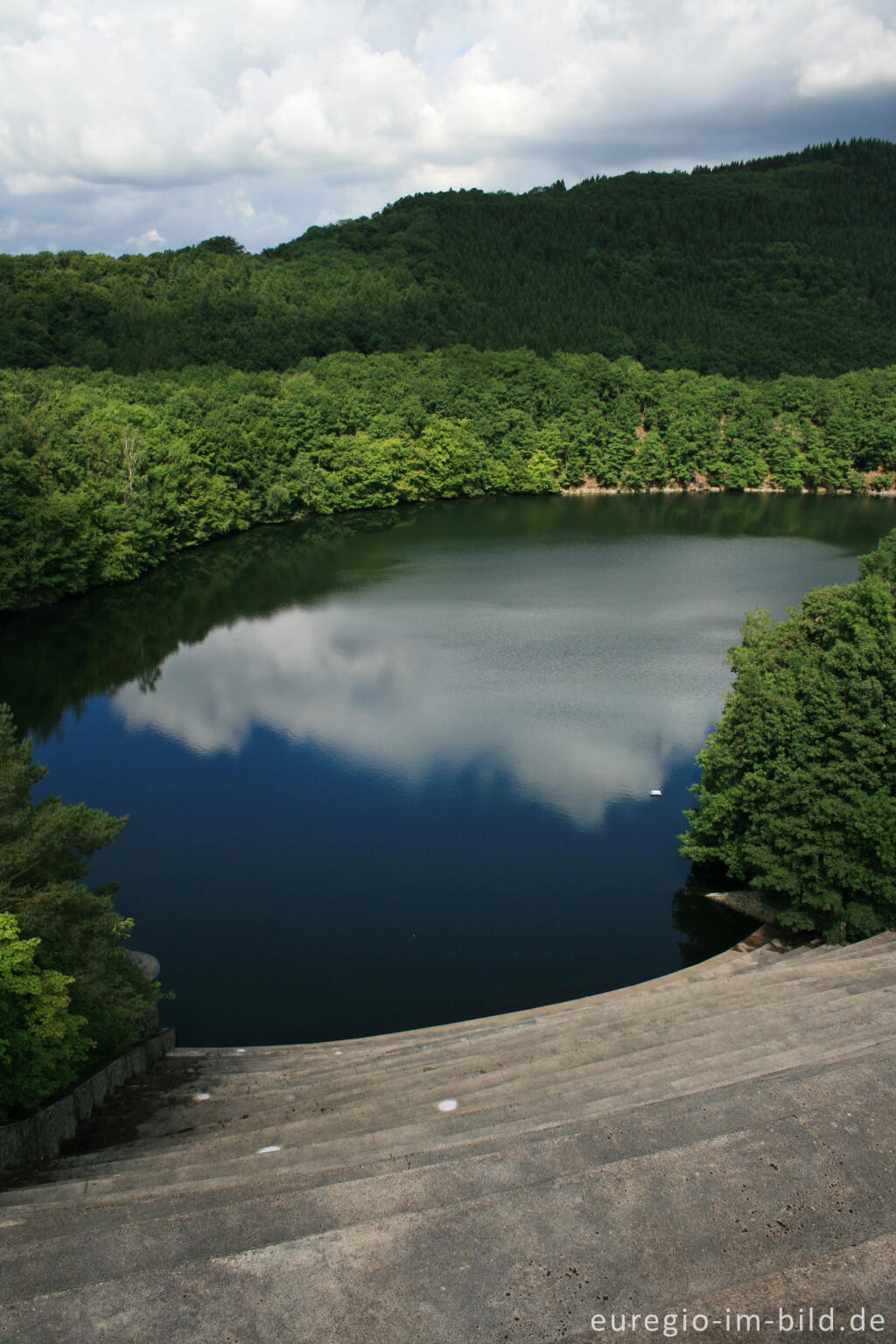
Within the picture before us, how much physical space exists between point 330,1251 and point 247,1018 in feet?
31.4

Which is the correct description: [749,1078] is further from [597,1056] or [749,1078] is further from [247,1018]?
[247,1018]

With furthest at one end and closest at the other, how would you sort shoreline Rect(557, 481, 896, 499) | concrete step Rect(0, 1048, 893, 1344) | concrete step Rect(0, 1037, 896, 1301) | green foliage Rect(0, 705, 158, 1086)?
shoreline Rect(557, 481, 896, 499) < green foliage Rect(0, 705, 158, 1086) < concrete step Rect(0, 1037, 896, 1301) < concrete step Rect(0, 1048, 893, 1344)

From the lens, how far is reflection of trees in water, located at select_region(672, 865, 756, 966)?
18250 mm

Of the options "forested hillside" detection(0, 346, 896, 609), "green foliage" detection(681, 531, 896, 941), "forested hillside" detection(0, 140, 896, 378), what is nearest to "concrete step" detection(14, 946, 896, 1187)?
"green foliage" detection(681, 531, 896, 941)

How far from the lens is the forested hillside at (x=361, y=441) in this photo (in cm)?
4147

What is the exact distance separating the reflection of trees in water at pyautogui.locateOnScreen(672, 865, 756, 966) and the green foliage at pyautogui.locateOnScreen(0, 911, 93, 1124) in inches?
455

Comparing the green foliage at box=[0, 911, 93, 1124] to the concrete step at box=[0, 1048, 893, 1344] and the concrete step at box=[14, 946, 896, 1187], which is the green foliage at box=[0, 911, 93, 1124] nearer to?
the concrete step at box=[14, 946, 896, 1187]

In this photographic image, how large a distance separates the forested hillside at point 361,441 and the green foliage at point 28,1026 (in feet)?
103

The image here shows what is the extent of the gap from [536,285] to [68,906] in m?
96.7

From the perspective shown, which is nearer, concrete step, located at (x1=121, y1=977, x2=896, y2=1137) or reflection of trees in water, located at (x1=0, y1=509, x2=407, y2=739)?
concrete step, located at (x1=121, y1=977, x2=896, y2=1137)

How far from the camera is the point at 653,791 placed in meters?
23.6

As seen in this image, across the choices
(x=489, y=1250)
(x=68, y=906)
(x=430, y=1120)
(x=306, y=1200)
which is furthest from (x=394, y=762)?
(x=489, y=1250)

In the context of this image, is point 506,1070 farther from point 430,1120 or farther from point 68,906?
point 68,906

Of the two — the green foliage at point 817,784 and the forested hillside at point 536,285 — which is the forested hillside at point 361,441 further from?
the green foliage at point 817,784
